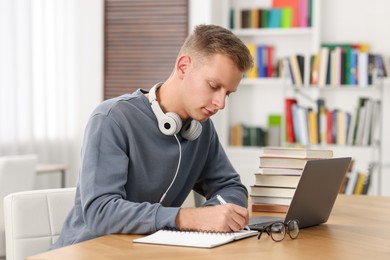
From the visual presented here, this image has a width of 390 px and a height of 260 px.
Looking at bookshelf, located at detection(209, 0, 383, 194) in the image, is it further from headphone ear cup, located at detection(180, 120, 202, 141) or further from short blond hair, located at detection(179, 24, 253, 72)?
short blond hair, located at detection(179, 24, 253, 72)

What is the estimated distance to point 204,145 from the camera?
7.32ft

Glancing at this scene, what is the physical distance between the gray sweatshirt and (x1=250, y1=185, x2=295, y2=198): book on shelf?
0.13 ft

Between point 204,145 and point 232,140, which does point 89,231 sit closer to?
point 204,145

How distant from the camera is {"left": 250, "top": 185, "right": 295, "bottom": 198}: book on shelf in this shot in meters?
2.25

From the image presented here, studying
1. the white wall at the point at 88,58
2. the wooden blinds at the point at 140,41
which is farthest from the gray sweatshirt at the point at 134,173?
the white wall at the point at 88,58

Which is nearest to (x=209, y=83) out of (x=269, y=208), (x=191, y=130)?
(x=191, y=130)

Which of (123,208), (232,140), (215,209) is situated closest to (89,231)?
(123,208)

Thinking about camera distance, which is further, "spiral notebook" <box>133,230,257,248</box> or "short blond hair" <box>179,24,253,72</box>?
"short blond hair" <box>179,24,253,72</box>

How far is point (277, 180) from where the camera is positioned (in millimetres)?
2258

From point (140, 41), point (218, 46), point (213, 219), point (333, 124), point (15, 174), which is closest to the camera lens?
point (213, 219)

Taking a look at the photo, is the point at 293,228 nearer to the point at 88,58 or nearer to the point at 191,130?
the point at 191,130

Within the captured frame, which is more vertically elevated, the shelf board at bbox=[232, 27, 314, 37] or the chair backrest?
the shelf board at bbox=[232, 27, 314, 37]

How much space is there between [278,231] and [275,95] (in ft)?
13.2

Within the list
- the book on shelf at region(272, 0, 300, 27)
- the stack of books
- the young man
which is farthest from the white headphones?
the book on shelf at region(272, 0, 300, 27)
